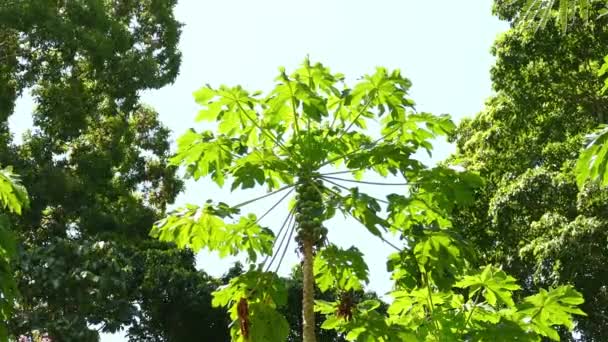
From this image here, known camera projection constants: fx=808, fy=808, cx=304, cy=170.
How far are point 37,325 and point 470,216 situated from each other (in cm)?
1036

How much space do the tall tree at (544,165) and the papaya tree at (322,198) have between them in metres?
10.4

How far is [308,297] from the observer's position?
551cm

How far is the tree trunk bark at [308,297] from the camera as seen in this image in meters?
5.41

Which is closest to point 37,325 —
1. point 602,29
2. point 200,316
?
point 200,316

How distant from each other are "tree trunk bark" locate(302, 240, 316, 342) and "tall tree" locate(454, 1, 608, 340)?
36.9ft

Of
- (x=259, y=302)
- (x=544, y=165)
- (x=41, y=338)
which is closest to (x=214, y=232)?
(x=259, y=302)

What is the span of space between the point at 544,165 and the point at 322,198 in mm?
12933

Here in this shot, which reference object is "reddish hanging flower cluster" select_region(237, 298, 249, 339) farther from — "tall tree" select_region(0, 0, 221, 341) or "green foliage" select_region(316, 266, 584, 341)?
"tall tree" select_region(0, 0, 221, 341)

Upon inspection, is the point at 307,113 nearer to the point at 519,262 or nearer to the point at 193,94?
the point at 193,94

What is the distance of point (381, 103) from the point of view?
617cm

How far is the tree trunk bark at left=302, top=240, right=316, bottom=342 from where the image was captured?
5406 millimetres

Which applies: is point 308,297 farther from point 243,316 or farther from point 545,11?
point 545,11

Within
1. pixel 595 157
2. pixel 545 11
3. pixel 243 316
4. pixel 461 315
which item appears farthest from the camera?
pixel 461 315

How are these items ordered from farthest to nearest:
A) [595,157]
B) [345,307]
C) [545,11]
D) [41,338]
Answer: [41,338], [345,307], [545,11], [595,157]
